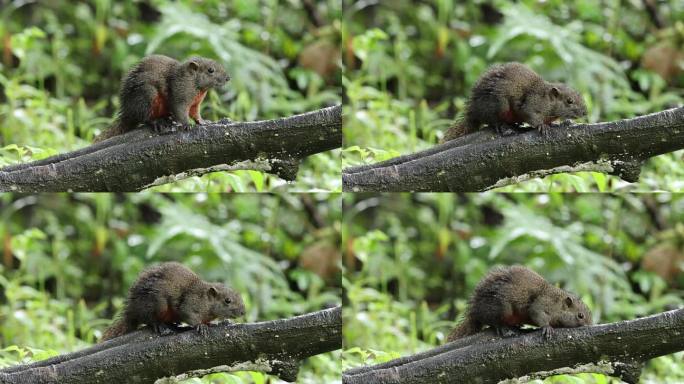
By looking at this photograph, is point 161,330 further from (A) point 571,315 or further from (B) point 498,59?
(B) point 498,59

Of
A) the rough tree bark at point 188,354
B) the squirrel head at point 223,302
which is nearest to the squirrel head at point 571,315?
the rough tree bark at point 188,354

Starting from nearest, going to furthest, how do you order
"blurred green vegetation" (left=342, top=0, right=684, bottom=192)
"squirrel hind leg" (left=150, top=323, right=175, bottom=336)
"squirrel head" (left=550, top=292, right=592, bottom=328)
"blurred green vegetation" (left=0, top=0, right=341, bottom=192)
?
"squirrel hind leg" (left=150, top=323, right=175, bottom=336)
"squirrel head" (left=550, top=292, right=592, bottom=328)
"blurred green vegetation" (left=0, top=0, right=341, bottom=192)
"blurred green vegetation" (left=342, top=0, right=684, bottom=192)

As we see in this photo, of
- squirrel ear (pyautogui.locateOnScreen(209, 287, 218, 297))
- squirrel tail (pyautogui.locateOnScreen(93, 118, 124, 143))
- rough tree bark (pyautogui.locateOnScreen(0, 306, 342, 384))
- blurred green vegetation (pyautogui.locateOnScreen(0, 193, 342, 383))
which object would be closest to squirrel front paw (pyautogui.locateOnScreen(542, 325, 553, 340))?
rough tree bark (pyautogui.locateOnScreen(0, 306, 342, 384))

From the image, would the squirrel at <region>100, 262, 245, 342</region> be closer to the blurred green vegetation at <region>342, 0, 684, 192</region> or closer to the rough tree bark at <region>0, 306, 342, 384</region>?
the rough tree bark at <region>0, 306, 342, 384</region>

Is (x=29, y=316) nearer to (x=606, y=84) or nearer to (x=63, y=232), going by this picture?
(x=63, y=232)

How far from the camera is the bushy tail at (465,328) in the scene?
5828 millimetres

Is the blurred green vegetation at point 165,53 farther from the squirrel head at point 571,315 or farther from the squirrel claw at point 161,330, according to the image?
the squirrel head at point 571,315

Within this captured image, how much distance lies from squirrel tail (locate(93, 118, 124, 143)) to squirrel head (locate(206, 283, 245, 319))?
3.52 ft

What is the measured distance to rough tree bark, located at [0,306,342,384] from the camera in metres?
5.50

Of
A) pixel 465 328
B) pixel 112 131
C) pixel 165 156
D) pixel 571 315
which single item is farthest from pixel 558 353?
pixel 112 131

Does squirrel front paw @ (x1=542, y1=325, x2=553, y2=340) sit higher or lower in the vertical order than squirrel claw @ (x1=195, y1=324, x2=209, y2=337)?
lower

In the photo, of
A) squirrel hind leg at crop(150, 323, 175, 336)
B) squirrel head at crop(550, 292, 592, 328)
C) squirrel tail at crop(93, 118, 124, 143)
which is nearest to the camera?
squirrel hind leg at crop(150, 323, 175, 336)

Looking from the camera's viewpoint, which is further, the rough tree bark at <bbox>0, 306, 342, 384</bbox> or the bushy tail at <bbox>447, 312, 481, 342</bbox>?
the bushy tail at <bbox>447, 312, 481, 342</bbox>

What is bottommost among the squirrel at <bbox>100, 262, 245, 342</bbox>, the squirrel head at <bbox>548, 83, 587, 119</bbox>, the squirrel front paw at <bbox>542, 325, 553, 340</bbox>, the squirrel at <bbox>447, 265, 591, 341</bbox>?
the squirrel front paw at <bbox>542, 325, 553, 340</bbox>
